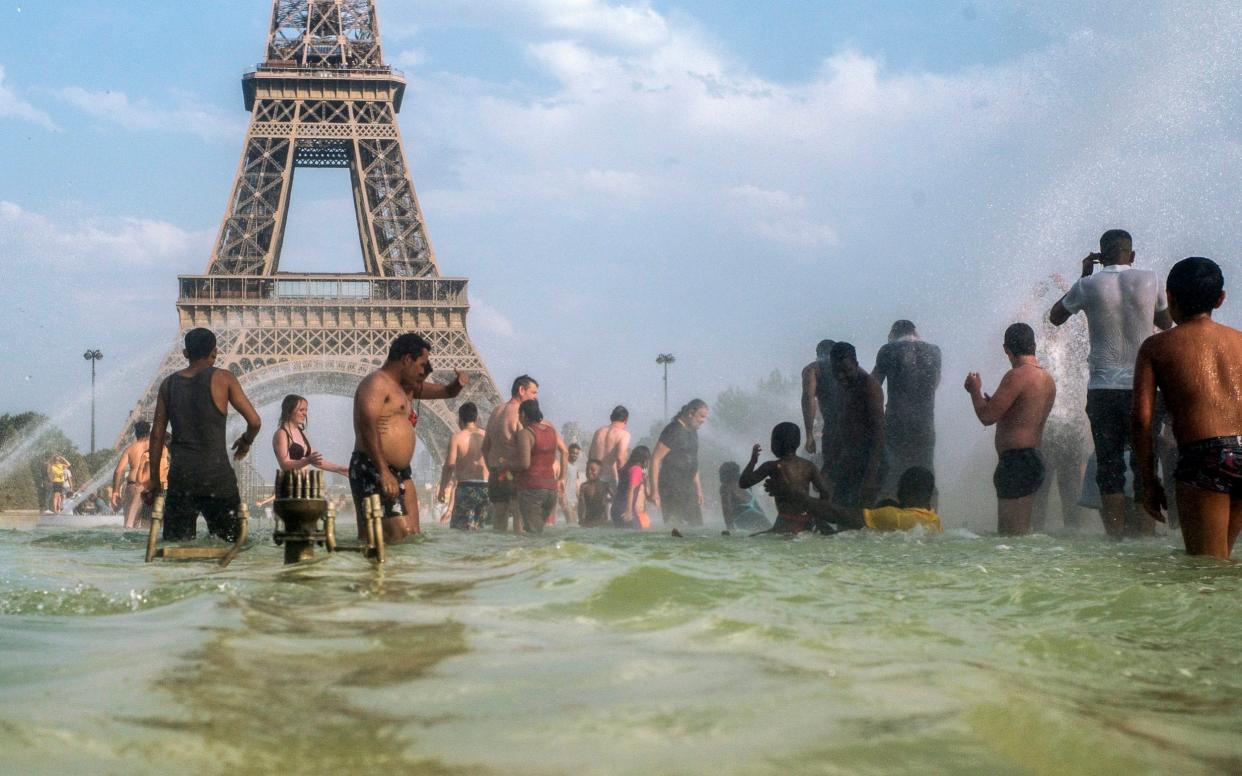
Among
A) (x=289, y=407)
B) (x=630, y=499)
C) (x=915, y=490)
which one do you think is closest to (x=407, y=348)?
(x=289, y=407)

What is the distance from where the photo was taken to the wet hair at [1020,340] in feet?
30.7

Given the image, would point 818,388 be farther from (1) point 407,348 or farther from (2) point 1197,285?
(2) point 1197,285

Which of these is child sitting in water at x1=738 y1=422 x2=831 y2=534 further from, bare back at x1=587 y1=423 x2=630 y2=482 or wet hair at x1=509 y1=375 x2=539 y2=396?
bare back at x1=587 y1=423 x2=630 y2=482

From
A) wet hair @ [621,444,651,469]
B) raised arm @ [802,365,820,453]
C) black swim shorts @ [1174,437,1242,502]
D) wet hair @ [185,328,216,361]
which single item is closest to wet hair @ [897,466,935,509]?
raised arm @ [802,365,820,453]

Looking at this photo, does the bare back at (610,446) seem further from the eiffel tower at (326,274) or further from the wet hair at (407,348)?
the eiffel tower at (326,274)

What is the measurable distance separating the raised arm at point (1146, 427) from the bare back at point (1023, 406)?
10.1ft

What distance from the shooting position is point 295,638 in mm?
3465

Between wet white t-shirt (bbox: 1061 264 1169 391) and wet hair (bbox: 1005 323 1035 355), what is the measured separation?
0.51 meters

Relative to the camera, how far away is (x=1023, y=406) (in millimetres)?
9172

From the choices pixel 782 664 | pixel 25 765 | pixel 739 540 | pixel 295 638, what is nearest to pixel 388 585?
pixel 295 638

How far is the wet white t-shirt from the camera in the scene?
343 inches

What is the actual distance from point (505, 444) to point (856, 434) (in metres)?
4.31

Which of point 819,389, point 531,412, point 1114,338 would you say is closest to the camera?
point 1114,338

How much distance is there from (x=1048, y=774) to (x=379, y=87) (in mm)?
50469
